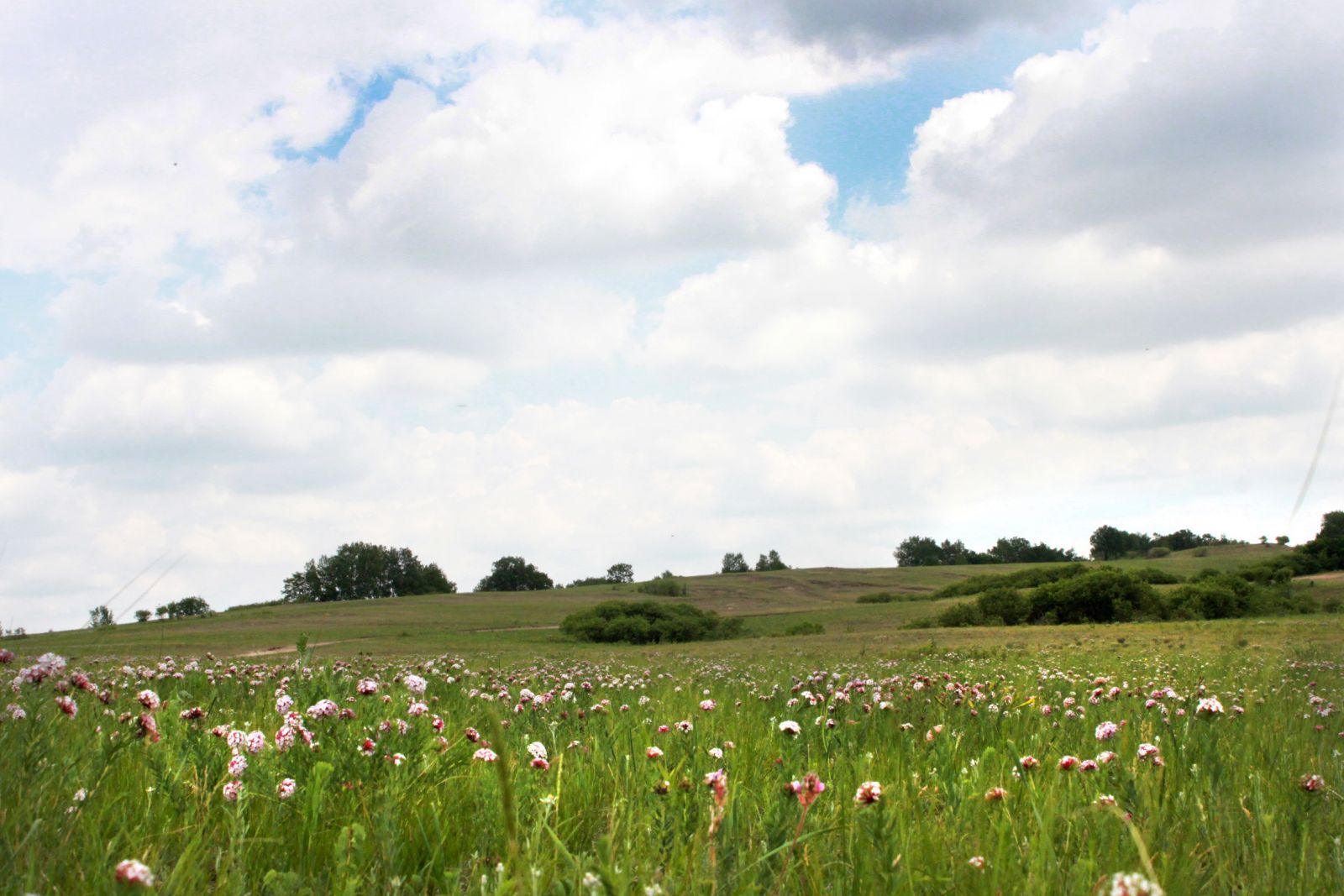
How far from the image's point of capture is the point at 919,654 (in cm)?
2403

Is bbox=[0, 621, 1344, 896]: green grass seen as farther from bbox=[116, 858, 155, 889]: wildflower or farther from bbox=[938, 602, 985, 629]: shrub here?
bbox=[938, 602, 985, 629]: shrub

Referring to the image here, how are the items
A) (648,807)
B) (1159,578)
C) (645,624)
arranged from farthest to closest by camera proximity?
(1159,578) < (645,624) < (648,807)

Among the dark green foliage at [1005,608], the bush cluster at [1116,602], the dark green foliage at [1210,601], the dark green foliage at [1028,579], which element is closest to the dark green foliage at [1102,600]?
the bush cluster at [1116,602]

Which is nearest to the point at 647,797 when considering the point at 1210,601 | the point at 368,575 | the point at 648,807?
the point at 648,807

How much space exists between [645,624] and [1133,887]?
2111 inches

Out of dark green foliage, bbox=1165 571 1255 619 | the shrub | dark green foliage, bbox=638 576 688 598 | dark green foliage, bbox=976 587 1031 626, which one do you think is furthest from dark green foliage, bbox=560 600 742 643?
dark green foliage, bbox=638 576 688 598

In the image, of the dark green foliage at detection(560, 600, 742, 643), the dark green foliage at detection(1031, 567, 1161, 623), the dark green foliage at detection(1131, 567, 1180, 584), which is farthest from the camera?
the dark green foliage at detection(1131, 567, 1180, 584)

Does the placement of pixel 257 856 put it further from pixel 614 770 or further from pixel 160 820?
pixel 614 770

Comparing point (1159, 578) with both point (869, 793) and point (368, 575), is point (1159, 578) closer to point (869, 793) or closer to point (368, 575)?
point (869, 793)

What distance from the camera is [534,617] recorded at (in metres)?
75.3

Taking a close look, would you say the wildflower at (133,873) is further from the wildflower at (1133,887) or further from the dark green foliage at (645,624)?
the dark green foliage at (645,624)

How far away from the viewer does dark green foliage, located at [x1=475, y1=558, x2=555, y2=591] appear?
159000 mm

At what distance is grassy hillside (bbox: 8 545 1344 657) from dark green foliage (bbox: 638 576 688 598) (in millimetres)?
1604

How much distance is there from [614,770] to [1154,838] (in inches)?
93.4
